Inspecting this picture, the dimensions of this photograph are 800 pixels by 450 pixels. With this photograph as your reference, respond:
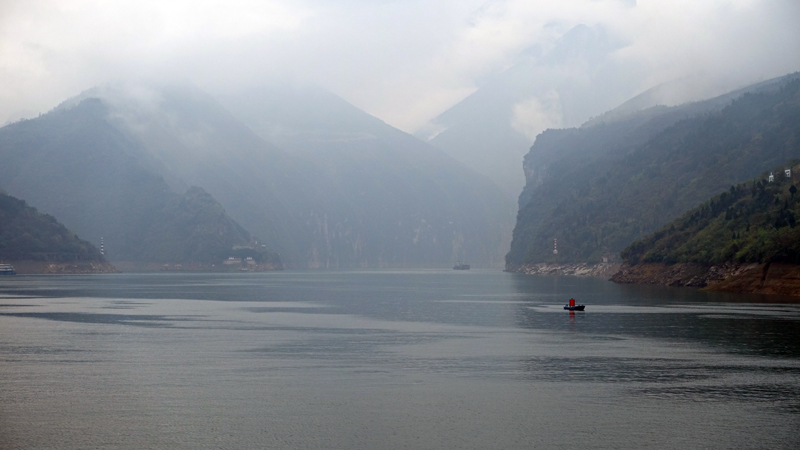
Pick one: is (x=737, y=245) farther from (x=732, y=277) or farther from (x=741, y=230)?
(x=741, y=230)

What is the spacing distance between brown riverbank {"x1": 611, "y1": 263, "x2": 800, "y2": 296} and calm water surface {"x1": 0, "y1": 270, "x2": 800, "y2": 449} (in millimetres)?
50469

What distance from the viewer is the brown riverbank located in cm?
12288

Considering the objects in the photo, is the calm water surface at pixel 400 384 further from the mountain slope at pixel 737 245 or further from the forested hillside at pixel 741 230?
the forested hillside at pixel 741 230

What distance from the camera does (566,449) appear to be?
1094 inches

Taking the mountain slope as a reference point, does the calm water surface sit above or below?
below

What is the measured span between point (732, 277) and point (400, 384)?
367 feet

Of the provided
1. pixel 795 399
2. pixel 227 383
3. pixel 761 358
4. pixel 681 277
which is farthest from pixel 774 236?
pixel 227 383

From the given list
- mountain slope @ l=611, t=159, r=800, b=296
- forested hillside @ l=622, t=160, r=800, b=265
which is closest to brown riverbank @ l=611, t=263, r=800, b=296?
mountain slope @ l=611, t=159, r=800, b=296

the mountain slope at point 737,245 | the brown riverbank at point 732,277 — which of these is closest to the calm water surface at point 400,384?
the brown riverbank at point 732,277

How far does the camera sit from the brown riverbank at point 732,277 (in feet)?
403

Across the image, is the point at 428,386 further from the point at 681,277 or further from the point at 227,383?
the point at 681,277

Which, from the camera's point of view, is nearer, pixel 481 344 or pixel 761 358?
pixel 761 358

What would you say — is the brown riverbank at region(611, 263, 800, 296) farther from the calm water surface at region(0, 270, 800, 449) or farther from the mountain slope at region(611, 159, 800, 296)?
the calm water surface at region(0, 270, 800, 449)

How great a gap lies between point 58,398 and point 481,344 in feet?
98.4
